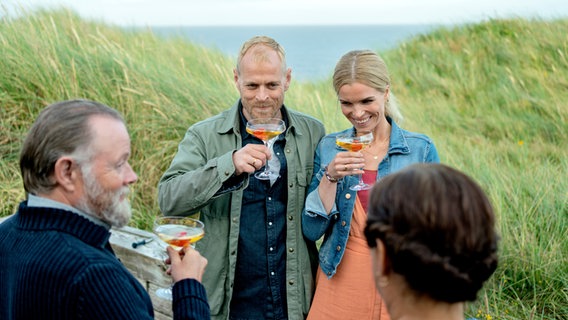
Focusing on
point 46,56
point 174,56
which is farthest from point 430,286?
point 174,56

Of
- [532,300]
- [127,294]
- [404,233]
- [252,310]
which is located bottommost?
[532,300]

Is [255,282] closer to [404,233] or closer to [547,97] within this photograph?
[404,233]

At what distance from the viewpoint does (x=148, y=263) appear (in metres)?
4.59

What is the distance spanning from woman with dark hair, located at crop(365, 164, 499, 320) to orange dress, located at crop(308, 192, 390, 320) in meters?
1.42

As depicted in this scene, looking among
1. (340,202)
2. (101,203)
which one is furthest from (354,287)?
(101,203)

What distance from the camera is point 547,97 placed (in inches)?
408

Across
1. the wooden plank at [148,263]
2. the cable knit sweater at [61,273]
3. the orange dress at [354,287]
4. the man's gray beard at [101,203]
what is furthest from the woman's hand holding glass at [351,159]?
the wooden plank at [148,263]

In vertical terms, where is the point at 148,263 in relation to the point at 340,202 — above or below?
below

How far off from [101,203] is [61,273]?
0.35 metres

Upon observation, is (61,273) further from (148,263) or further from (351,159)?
(148,263)

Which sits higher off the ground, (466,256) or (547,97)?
(466,256)

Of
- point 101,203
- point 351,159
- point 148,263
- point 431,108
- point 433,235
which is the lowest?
point 431,108

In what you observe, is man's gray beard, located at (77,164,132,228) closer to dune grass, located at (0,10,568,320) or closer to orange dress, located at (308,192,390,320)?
orange dress, located at (308,192,390,320)

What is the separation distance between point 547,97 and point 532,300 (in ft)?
21.3
